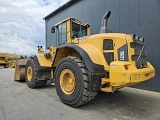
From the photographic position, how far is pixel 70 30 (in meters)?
6.38

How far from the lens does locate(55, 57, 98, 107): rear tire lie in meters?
4.69

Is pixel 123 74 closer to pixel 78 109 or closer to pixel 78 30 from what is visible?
pixel 78 109

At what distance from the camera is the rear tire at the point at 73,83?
15.4ft

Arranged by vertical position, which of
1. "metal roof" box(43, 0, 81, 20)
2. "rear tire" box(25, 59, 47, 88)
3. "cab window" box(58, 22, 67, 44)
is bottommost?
"rear tire" box(25, 59, 47, 88)

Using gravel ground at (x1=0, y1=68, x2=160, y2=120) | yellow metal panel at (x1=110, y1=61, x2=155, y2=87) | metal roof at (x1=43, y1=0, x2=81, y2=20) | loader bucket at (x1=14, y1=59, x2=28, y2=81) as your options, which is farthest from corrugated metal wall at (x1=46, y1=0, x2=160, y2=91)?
loader bucket at (x1=14, y1=59, x2=28, y2=81)

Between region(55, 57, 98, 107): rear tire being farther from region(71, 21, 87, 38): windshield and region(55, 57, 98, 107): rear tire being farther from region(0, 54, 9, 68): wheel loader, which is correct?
region(0, 54, 9, 68): wheel loader

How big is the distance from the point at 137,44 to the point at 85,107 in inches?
86.3

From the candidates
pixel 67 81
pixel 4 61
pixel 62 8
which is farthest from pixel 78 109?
pixel 4 61

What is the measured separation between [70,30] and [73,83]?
205 centimetres

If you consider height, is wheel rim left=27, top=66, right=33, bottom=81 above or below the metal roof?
below

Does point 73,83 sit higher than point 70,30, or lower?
lower

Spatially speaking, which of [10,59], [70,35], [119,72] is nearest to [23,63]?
[70,35]

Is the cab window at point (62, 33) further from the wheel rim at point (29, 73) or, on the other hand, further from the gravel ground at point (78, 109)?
the wheel rim at point (29, 73)

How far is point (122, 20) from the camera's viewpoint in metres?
8.72
